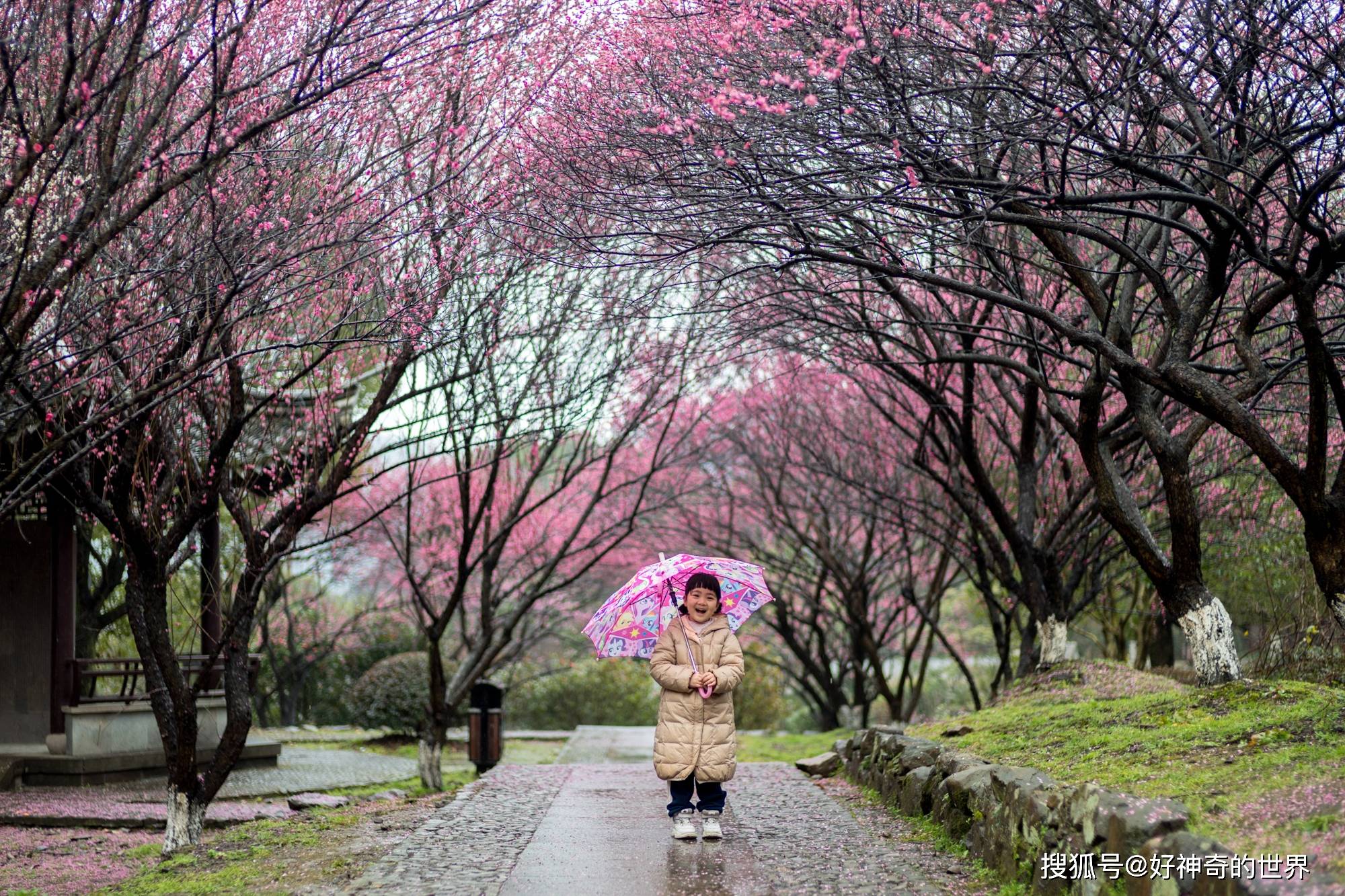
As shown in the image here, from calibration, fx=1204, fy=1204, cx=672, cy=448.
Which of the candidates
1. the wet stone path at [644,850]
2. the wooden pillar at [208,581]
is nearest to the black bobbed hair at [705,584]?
the wet stone path at [644,850]

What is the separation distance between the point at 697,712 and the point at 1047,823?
2160 mm

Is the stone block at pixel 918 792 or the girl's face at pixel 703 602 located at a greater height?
the girl's face at pixel 703 602

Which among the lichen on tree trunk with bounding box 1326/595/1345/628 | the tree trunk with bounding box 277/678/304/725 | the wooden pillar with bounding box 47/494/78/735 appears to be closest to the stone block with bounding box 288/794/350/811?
the wooden pillar with bounding box 47/494/78/735

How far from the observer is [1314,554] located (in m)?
6.96

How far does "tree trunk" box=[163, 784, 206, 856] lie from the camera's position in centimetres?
792

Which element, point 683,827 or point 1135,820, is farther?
point 683,827

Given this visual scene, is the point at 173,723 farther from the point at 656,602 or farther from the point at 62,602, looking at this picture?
the point at 62,602

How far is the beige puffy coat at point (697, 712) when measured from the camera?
6805 millimetres

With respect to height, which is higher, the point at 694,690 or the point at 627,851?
the point at 694,690

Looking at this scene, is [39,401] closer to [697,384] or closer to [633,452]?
[697,384]

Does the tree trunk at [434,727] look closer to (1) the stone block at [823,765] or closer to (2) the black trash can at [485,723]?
(2) the black trash can at [485,723]

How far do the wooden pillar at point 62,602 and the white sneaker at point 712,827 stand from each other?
8.11 metres

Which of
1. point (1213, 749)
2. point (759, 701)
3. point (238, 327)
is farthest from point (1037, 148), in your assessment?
point (759, 701)

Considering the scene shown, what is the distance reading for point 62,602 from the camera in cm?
1252
